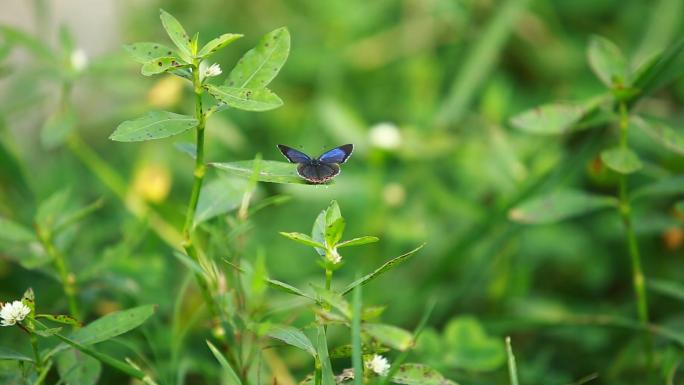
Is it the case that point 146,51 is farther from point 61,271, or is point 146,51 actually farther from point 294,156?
point 61,271

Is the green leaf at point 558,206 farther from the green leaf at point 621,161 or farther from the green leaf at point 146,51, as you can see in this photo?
the green leaf at point 146,51

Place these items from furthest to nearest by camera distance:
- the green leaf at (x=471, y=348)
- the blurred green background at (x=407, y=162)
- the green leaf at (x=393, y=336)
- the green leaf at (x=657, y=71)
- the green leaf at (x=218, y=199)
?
the blurred green background at (x=407, y=162), the green leaf at (x=471, y=348), the green leaf at (x=657, y=71), the green leaf at (x=218, y=199), the green leaf at (x=393, y=336)

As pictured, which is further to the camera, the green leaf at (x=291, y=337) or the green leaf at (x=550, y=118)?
the green leaf at (x=550, y=118)

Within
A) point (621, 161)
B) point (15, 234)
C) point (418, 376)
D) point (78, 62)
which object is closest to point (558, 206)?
point (621, 161)

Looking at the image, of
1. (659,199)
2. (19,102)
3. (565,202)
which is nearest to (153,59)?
(565,202)

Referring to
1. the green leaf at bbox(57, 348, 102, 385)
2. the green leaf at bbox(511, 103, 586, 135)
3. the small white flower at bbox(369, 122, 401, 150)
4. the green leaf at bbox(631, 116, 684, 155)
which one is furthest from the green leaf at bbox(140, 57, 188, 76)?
the small white flower at bbox(369, 122, 401, 150)

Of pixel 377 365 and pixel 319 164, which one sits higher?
pixel 319 164

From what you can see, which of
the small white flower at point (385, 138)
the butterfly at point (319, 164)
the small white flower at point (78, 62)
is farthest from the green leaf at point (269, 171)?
the small white flower at point (385, 138)

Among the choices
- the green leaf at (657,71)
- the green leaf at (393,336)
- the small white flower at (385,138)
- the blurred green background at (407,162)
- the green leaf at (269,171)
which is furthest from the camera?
the small white flower at (385,138)
